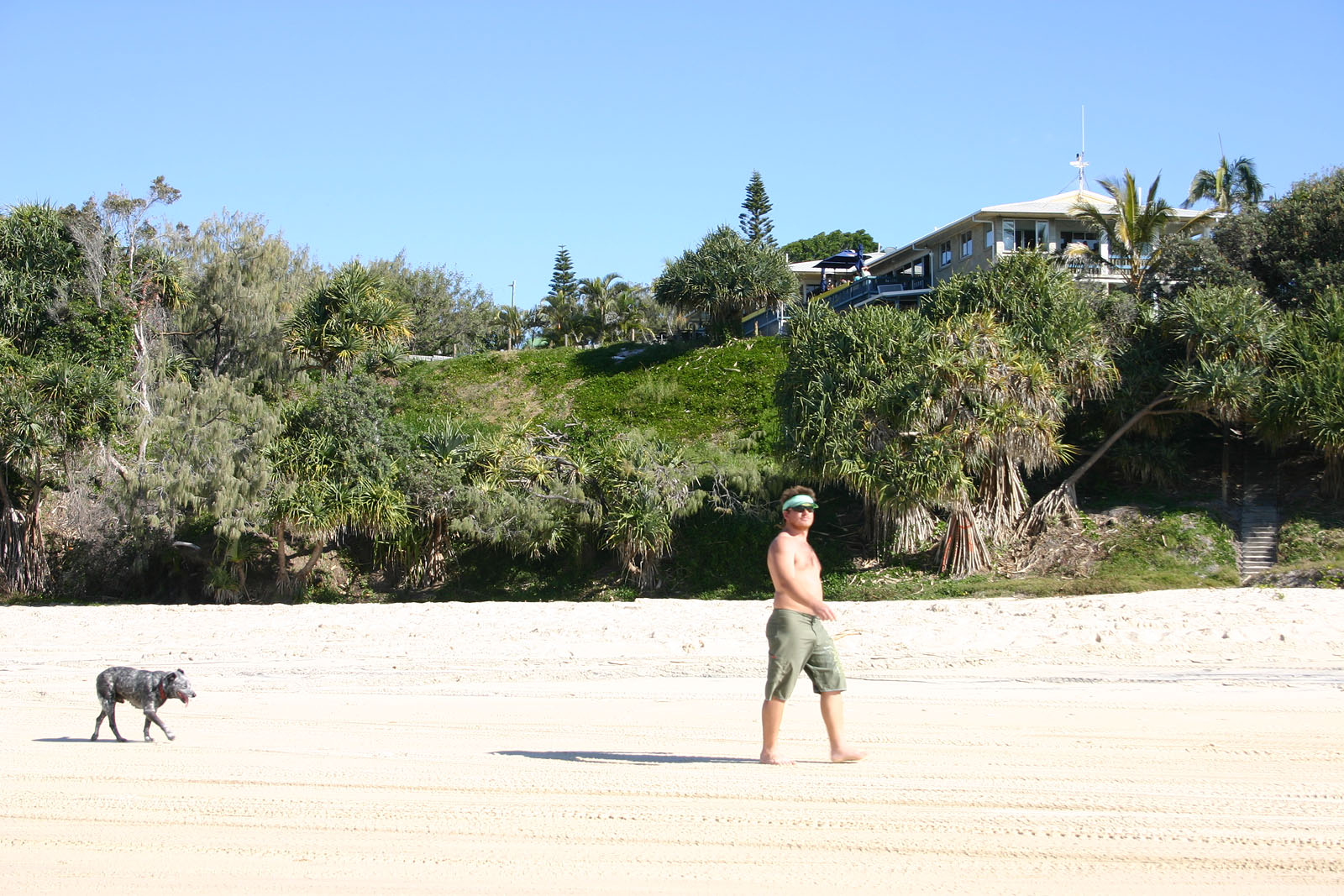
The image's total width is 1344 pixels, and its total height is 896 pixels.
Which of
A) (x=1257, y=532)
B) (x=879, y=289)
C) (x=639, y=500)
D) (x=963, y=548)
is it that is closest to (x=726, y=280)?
(x=879, y=289)


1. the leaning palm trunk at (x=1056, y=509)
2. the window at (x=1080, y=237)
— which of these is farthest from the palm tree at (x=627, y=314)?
the leaning palm trunk at (x=1056, y=509)

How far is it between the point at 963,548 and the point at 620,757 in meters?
14.4

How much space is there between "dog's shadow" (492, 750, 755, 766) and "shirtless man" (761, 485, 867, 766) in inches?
15.1

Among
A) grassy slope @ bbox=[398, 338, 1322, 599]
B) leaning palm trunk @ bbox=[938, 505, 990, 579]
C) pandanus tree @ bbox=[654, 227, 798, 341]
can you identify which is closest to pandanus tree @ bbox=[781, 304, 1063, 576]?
leaning palm trunk @ bbox=[938, 505, 990, 579]

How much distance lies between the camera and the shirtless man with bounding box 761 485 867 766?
20.3ft

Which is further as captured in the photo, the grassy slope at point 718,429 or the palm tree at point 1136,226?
the palm tree at point 1136,226

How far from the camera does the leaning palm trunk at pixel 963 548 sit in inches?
779

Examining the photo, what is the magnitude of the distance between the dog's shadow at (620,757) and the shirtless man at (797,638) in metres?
0.38

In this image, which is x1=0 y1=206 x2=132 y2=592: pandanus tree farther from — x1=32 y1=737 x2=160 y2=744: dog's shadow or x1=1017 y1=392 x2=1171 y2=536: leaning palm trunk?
x1=1017 y1=392 x2=1171 y2=536: leaning palm trunk

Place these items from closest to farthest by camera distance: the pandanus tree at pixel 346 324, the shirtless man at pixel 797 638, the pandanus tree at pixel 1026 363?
the shirtless man at pixel 797 638 < the pandanus tree at pixel 1026 363 < the pandanus tree at pixel 346 324

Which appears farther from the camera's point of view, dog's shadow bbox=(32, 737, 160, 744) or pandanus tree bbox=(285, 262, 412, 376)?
pandanus tree bbox=(285, 262, 412, 376)

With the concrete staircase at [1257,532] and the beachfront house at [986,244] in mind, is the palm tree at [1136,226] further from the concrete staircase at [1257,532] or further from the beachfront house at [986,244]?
the concrete staircase at [1257,532]

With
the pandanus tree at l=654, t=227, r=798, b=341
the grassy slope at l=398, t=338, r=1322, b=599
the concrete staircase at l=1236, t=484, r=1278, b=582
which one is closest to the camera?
the grassy slope at l=398, t=338, r=1322, b=599

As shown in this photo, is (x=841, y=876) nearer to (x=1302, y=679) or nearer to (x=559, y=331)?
(x=1302, y=679)
